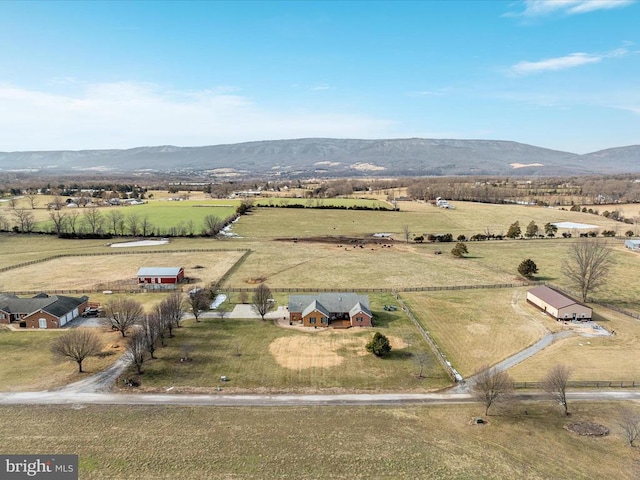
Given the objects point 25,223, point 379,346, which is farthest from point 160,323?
point 25,223

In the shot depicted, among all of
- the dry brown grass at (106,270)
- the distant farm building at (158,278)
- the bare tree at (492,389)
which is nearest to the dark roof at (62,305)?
the dry brown grass at (106,270)

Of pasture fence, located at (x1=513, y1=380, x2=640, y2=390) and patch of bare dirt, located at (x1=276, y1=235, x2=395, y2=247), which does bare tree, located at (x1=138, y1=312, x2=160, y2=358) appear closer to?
pasture fence, located at (x1=513, y1=380, x2=640, y2=390)

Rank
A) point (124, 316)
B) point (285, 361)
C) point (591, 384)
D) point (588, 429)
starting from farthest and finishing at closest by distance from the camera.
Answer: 1. point (124, 316)
2. point (285, 361)
3. point (591, 384)
4. point (588, 429)

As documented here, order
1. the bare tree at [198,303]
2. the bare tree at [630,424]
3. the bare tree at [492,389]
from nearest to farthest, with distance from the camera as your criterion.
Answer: the bare tree at [630,424]
the bare tree at [492,389]
the bare tree at [198,303]

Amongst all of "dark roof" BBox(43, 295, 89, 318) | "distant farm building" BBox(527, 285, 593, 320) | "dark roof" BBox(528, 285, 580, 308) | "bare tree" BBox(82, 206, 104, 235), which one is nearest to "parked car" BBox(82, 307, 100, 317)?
"dark roof" BBox(43, 295, 89, 318)

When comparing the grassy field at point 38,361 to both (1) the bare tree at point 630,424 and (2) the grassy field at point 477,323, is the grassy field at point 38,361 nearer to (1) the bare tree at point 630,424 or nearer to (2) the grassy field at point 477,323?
(2) the grassy field at point 477,323

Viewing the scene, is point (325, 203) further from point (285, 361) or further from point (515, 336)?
point (285, 361)
